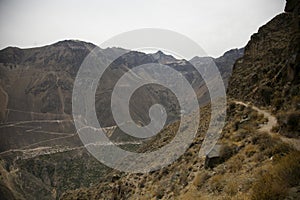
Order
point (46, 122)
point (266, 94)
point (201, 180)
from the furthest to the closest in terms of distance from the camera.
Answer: point (46, 122) → point (266, 94) → point (201, 180)

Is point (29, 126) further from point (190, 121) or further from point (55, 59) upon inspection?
point (190, 121)

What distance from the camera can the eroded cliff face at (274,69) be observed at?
15.7m

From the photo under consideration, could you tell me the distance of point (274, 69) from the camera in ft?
70.7

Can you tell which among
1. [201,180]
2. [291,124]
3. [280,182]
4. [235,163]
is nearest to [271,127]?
[291,124]

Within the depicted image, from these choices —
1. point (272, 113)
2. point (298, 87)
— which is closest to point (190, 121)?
point (272, 113)

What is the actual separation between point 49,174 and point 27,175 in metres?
6.26

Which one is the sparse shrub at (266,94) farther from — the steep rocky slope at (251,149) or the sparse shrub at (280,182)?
the sparse shrub at (280,182)

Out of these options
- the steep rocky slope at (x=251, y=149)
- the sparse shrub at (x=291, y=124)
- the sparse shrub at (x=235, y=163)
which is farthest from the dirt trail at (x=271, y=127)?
the sparse shrub at (x=235, y=163)

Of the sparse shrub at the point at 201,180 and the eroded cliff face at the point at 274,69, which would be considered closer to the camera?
the sparse shrub at the point at 201,180

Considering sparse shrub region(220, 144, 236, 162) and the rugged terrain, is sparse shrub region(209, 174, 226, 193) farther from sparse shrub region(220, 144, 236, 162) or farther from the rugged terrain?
the rugged terrain

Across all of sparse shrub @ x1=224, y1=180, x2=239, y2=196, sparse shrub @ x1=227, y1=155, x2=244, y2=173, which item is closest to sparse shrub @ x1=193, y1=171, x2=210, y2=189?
sparse shrub @ x1=227, y1=155, x2=244, y2=173

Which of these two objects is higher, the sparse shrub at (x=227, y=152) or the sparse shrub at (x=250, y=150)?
the sparse shrub at (x=250, y=150)

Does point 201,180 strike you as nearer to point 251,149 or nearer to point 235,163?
point 235,163

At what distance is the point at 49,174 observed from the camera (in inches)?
3570
